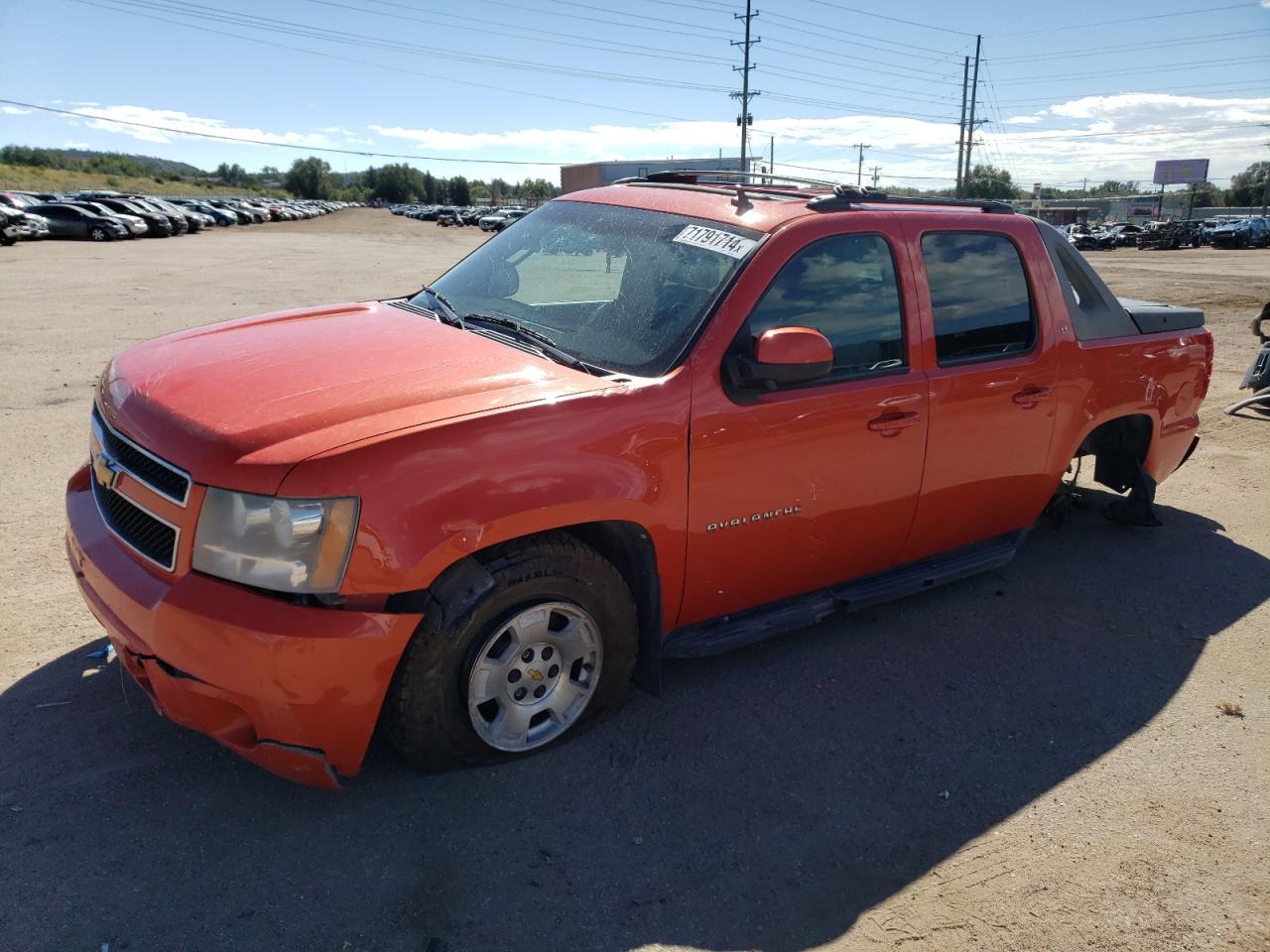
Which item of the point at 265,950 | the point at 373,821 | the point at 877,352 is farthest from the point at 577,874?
the point at 877,352

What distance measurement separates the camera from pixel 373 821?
2.79 meters

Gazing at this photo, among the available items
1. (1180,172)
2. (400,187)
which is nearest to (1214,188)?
(1180,172)

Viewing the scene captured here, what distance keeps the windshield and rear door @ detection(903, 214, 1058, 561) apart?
102cm

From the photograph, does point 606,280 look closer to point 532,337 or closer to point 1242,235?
point 532,337

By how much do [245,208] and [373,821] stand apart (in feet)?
229

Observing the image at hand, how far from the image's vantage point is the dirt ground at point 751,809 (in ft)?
8.11

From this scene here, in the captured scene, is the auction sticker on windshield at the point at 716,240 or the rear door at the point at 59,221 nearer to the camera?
the auction sticker on windshield at the point at 716,240

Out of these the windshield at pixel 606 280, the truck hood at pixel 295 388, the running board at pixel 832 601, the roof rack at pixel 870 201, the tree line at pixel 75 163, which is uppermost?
the tree line at pixel 75 163

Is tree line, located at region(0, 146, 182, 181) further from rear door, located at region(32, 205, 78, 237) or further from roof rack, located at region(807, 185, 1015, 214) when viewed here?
roof rack, located at region(807, 185, 1015, 214)

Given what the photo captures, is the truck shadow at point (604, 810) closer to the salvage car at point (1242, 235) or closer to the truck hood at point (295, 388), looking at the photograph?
the truck hood at point (295, 388)

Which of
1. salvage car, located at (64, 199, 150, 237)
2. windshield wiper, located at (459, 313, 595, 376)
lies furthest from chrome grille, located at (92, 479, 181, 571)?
salvage car, located at (64, 199, 150, 237)

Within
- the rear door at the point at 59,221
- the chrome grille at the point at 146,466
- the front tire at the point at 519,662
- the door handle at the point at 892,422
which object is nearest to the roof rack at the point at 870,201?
the door handle at the point at 892,422

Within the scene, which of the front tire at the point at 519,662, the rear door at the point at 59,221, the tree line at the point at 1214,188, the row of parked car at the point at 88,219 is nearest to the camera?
the front tire at the point at 519,662

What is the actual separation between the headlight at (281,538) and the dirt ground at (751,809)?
2.79 ft
